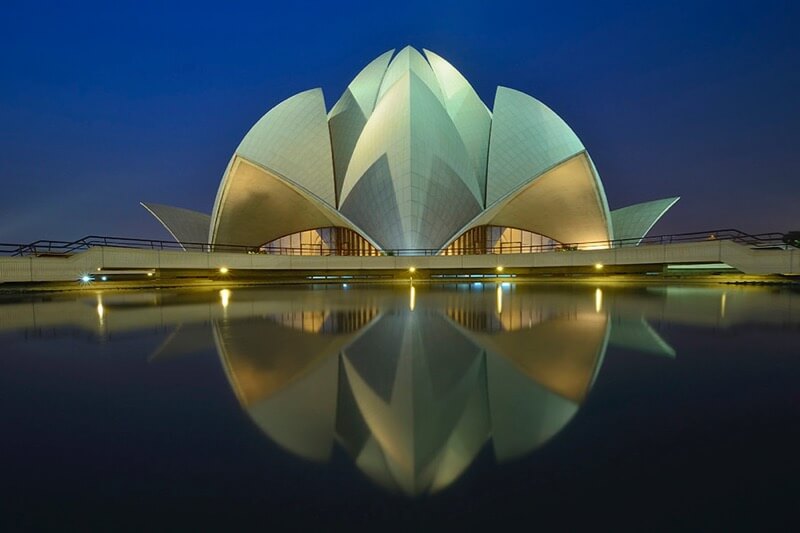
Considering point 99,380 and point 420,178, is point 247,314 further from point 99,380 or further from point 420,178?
point 420,178

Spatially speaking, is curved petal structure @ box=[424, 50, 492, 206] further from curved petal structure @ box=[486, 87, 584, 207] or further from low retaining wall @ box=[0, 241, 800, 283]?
low retaining wall @ box=[0, 241, 800, 283]

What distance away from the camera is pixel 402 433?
2.37 metres

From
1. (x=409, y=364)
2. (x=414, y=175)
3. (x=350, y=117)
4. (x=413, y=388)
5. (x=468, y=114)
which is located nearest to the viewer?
(x=413, y=388)

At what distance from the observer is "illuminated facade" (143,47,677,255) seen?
24.9 metres

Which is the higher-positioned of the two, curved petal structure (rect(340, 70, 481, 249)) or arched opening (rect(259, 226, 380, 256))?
curved petal structure (rect(340, 70, 481, 249))

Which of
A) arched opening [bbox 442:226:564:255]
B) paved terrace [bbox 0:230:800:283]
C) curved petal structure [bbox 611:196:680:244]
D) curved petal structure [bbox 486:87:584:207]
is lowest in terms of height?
paved terrace [bbox 0:230:800:283]

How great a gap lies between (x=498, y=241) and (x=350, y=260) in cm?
1786

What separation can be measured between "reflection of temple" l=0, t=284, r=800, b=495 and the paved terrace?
757cm

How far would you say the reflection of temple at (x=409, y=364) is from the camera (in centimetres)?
225

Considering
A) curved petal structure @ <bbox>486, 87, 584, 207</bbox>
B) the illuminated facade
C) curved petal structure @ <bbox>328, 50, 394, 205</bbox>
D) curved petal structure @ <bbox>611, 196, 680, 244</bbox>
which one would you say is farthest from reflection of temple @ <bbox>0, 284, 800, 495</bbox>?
curved petal structure @ <bbox>611, 196, 680, 244</bbox>

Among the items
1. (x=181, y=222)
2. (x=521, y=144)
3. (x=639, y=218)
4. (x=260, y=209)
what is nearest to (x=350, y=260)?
(x=260, y=209)

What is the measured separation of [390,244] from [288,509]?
24.4 metres

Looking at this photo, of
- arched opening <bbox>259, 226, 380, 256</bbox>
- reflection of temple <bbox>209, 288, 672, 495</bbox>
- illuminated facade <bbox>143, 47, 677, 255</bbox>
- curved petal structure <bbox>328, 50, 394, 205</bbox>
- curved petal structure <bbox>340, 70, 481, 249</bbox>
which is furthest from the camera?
arched opening <bbox>259, 226, 380, 256</bbox>

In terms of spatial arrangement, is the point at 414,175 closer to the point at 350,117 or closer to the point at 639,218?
the point at 350,117
